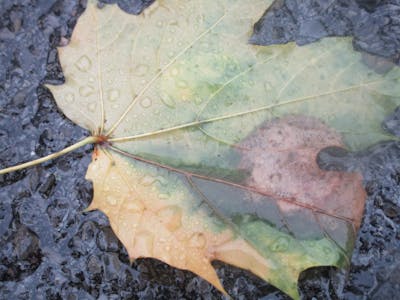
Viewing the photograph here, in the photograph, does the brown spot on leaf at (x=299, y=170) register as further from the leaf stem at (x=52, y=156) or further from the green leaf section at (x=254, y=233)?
the leaf stem at (x=52, y=156)

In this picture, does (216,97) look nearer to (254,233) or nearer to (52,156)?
(254,233)

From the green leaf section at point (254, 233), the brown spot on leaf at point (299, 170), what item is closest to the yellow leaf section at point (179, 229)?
the green leaf section at point (254, 233)

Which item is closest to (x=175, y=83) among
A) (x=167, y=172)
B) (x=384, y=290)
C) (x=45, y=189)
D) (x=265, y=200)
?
(x=167, y=172)

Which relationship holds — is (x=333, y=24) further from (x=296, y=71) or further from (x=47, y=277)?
(x=47, y=277)

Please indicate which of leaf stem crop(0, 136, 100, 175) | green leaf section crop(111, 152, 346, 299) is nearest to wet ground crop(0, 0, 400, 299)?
leaf stem crop(0, 136, 100, 175)

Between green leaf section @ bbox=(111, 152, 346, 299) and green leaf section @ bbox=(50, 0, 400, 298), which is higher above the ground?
green leaf section @ bbox=(50, 0, 400, 298)

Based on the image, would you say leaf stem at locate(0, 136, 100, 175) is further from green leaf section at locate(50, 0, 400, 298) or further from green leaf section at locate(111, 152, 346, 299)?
green leaf section at locate(111, 152, 346, 299)
